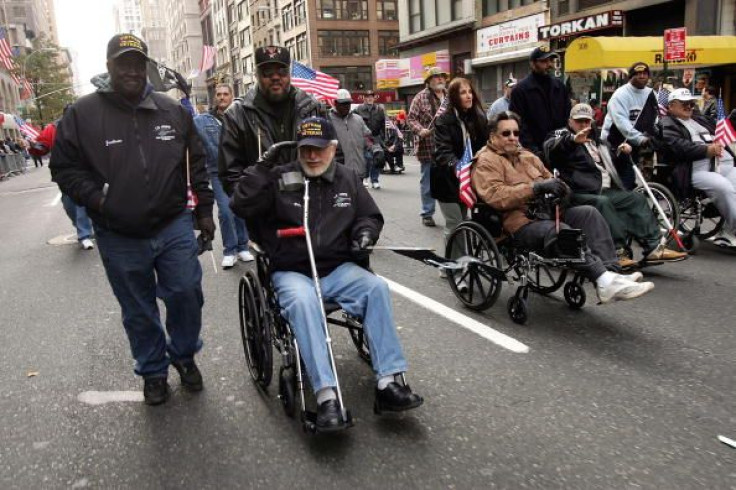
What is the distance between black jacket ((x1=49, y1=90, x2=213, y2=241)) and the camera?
3.38 m

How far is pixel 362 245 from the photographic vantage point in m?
3.50

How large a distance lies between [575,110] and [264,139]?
3.10 m

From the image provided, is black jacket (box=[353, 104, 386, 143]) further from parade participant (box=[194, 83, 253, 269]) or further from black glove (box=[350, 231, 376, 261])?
black glove (box=[350, 231, 376, 261])

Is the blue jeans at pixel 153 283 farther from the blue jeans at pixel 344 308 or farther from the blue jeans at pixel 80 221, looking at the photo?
the blue jeans at pixel 80 221

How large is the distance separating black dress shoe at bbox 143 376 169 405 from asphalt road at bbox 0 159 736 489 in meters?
0.05

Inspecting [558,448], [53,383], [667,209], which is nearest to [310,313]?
[558,448]

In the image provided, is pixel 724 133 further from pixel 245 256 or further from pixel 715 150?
pixel 245 256

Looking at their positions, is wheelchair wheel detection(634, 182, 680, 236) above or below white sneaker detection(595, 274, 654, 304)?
above

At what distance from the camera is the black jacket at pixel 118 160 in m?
3.38

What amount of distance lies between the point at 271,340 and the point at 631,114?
5.34m

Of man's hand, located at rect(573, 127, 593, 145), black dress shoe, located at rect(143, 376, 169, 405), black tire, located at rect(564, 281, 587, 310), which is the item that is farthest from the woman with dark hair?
black dress shoe, located at rect(143, 376, 169, 405)

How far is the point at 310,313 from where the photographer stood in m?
3.21

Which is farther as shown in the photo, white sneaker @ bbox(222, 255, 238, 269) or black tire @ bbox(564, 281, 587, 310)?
white sneaker @ bbox(222, 255, 238, 269)

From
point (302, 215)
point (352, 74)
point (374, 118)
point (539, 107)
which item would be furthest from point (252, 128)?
point (352, 74)
